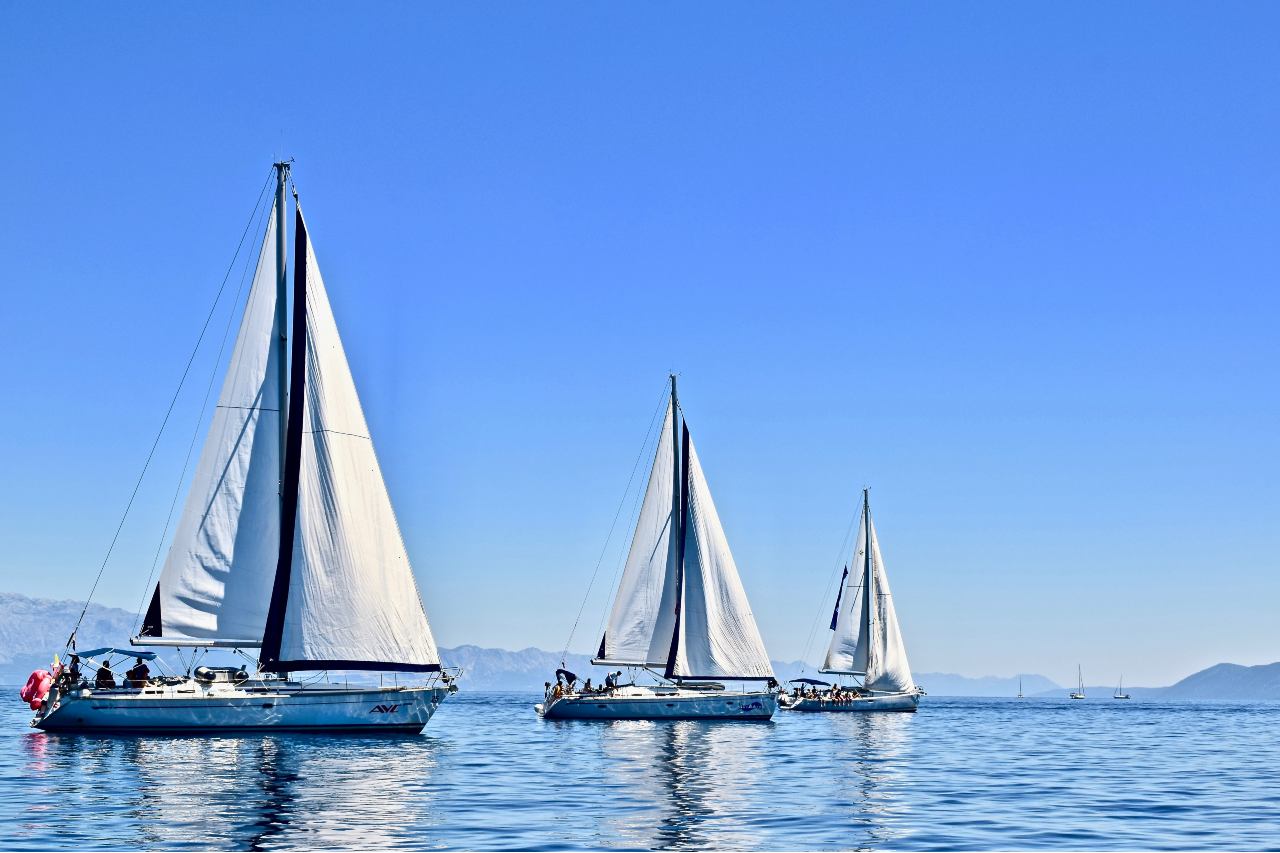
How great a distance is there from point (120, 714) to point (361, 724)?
818cm

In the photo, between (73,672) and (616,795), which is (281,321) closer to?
(73,672)

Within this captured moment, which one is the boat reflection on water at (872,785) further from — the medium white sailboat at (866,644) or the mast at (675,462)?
the medium white sailboat at (866,644)

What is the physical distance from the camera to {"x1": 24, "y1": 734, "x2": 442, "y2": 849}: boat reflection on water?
25312mm

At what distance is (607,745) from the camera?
52.3 metres

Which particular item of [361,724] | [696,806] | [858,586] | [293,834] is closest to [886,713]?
[858,586]

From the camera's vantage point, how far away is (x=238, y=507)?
48.8 metres

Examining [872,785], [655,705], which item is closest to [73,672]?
[872,785]

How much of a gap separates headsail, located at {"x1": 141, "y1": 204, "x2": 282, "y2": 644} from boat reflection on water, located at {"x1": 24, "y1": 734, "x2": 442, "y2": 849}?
4219 millimetres

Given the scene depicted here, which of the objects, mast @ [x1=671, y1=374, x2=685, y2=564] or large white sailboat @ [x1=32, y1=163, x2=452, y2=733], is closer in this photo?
large white sailboat @ [x1=32, y1=163, x2=452, y2=733]

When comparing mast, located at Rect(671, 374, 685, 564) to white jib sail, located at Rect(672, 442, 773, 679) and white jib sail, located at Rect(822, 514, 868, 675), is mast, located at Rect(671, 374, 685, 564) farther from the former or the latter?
white jib sail, located at Rect(822, 514, 868, 675)

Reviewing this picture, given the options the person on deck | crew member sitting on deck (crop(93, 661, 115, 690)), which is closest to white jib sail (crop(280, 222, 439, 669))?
crew member sitting on deck (crop(93, 661, 115, 690))

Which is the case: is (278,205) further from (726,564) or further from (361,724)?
(726,564)

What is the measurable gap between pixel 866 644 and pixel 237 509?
6564 centimetres

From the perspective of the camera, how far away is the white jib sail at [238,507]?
48406 millimetres
